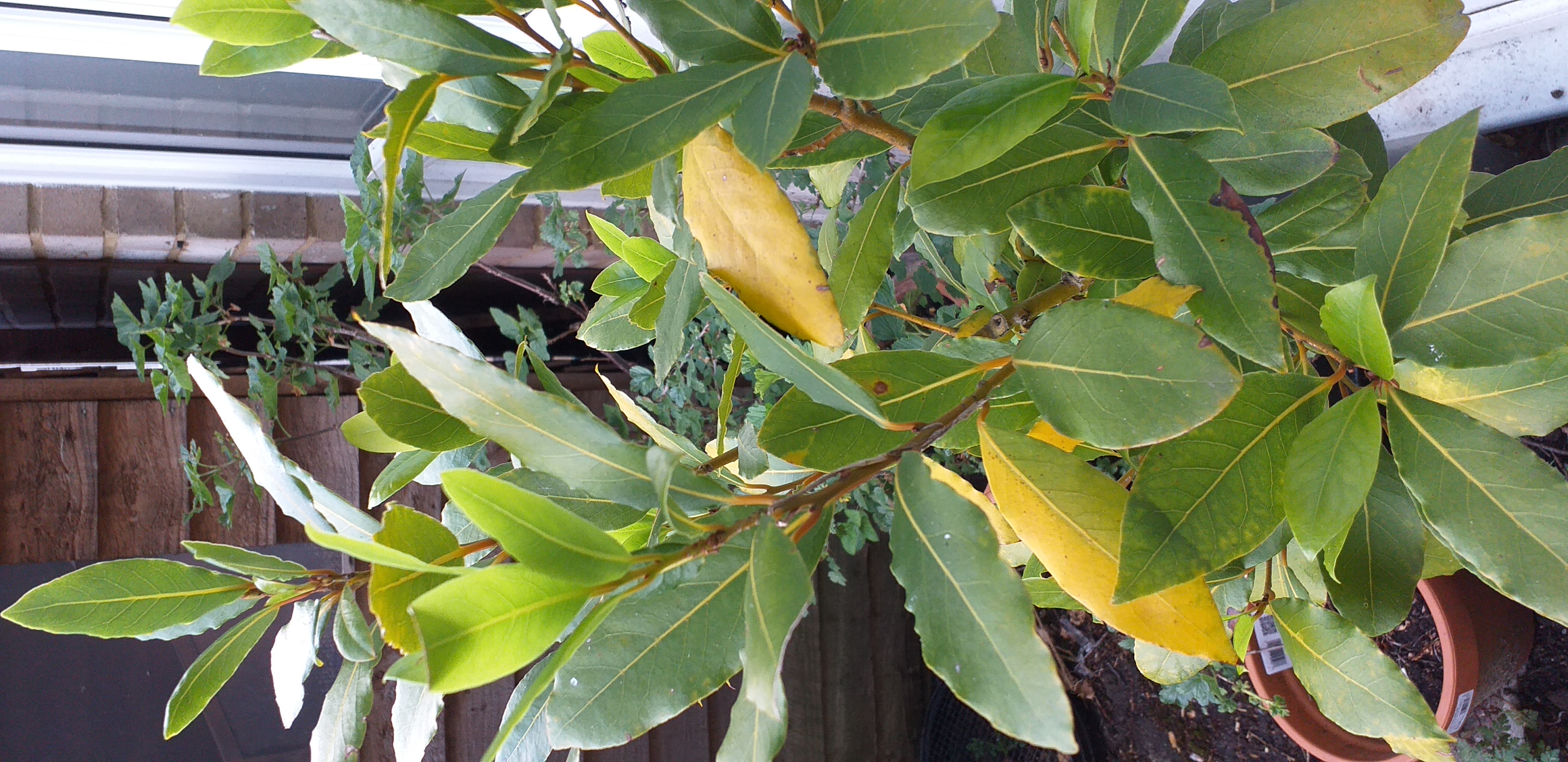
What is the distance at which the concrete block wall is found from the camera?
180cm

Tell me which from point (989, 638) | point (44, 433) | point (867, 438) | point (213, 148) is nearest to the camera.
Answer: point (989, 638)

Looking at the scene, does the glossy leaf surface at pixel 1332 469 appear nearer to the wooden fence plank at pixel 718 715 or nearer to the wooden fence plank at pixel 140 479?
the wooden fence plank at pixel 140 479

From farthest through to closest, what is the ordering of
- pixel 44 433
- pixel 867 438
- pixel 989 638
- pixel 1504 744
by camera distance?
pixel 44 433
pixel 1504 744
pixel 867 438
pixel 989 638

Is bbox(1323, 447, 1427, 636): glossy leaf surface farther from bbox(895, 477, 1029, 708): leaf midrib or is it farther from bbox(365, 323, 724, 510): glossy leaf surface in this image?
bbox(365, 323, 724, 510): glossy leaf surface

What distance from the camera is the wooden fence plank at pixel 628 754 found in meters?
2.36

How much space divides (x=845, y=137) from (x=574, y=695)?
0.42 m

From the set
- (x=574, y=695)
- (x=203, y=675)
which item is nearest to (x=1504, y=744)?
(x=574, y=695)

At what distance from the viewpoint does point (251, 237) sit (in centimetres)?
195

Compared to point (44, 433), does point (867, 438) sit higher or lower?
higher

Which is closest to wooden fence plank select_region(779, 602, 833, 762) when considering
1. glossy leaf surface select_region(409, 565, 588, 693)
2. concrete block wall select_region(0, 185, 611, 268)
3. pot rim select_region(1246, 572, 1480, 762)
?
pot rim select_region(1246, 572, 1480, 762)

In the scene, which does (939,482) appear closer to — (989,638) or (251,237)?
(989,638)

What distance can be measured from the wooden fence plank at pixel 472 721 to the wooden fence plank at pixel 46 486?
766 millimetres

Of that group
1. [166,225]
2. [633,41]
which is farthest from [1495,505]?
A: [166,225]

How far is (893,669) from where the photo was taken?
2859 millimetres
